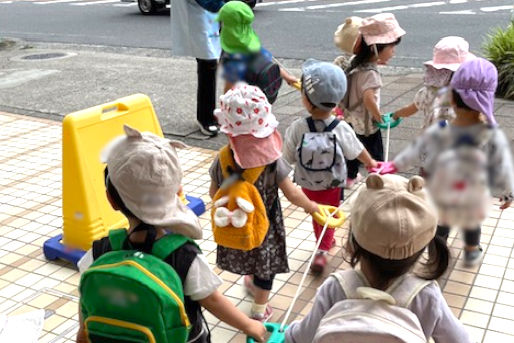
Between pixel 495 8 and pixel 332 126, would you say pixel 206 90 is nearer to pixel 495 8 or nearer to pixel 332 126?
pixel 332 126

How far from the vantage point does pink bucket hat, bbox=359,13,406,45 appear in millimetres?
3779

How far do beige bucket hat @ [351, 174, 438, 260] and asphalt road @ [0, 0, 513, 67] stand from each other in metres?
7.19

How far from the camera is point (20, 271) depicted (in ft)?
12.0

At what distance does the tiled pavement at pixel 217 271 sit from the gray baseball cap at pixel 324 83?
1.98ft

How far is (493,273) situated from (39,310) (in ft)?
8.38

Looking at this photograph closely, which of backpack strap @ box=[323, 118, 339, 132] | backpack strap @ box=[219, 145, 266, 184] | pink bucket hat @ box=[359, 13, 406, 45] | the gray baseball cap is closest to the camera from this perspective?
backpack strap @ box=[219, 145, 266, 184]

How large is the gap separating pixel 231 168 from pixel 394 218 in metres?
1.35

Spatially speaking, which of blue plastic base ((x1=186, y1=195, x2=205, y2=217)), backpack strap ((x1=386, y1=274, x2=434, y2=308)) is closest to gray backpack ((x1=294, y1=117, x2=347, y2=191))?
blue plastic base ((x1=186, y1=195, x2=205, y2=217))

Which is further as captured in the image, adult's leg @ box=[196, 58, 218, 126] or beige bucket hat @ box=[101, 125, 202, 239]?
adult's leg @ box=[196, 58, 218, 126]

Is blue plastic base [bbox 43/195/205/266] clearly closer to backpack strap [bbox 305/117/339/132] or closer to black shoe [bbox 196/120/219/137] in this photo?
backpack strap [bbox 305/117/339/132]

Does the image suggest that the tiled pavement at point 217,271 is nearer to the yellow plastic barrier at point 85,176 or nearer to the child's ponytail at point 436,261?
the yellow plastic barrier at point 85,176

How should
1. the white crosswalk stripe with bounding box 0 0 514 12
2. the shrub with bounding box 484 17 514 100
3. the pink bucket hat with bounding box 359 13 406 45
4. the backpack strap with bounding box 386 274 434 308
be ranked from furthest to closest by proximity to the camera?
1. the white crosswalk stripe with bounding box 0 0 514 12
2. the shrub with bounding box 484 17 514 100
3. the pink bucket hat with bounding box 359 13 406 45
4. the backpack strap with bounding box 386 274 434 308

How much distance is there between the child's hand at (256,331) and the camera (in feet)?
6.25

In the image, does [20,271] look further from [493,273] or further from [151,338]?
[493,273]
